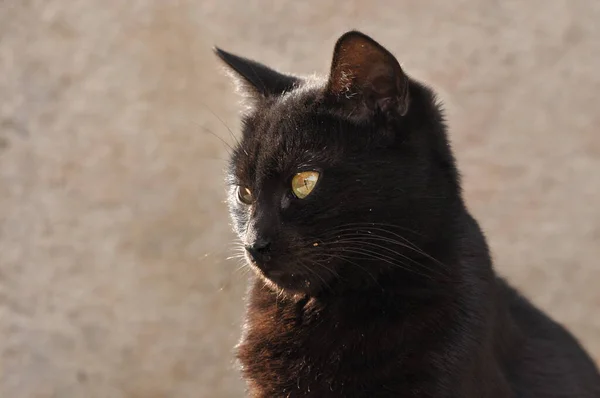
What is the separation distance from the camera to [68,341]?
2357 mm

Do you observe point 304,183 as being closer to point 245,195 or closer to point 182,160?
point 245,195

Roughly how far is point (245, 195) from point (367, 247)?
27cm

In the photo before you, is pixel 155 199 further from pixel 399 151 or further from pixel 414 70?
pixel 399 151

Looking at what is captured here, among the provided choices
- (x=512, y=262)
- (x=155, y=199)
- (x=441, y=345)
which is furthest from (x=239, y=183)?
(x=512, y=262)

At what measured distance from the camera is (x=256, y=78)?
152 centimetres

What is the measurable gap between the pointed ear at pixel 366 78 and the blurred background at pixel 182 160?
1.15 m

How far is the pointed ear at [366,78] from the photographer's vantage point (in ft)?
4.08

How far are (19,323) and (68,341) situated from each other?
0.16 metres

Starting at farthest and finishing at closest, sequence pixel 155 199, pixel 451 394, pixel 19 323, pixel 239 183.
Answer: pixel 155 199
pixel 19 323
pixel 239 183
pixel 451 394

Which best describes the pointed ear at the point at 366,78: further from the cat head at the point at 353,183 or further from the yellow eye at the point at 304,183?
the yellow eye at the point at 304,183

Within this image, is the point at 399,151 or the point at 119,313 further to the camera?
the point at 119,313

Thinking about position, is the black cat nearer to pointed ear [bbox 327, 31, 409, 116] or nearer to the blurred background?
pointed ear [bbox 327, 31, 409, 116]

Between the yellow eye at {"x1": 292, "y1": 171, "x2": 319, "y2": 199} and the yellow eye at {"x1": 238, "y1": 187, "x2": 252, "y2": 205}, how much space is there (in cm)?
12

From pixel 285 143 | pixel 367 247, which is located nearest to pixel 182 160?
A: pixel 285 143
